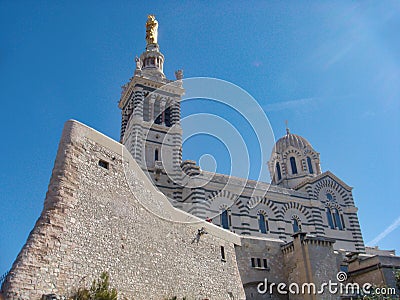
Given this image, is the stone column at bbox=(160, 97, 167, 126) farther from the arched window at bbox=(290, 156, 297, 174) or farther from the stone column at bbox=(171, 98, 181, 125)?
the arched window at bbox=(290, 156, 297, 174)

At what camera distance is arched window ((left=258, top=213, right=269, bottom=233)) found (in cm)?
2811

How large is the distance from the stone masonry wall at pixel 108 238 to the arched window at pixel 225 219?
10.1m

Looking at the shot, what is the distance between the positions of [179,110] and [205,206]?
10087 millimetres

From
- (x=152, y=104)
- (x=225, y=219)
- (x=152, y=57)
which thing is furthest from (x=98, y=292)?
(x=152, y=57)

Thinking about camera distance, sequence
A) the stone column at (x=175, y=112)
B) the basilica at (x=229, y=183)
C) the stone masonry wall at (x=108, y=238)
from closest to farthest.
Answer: the stone masonry wall at (x=108, y=238)
the basilica at (x=229, y=183)
the stone column at (x=175, y=112)

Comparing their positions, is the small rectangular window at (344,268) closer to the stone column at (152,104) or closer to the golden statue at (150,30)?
the stone column at (152,104)

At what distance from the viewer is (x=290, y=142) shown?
36.6 m

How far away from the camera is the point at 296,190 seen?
32438 millimetres

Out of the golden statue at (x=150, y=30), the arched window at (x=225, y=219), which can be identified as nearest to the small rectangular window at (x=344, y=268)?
the arched window at (x=225, y=219)

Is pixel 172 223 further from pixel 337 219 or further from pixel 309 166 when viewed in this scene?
pixel 309 166

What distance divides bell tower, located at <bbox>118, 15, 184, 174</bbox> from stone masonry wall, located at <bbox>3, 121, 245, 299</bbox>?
13.4 m

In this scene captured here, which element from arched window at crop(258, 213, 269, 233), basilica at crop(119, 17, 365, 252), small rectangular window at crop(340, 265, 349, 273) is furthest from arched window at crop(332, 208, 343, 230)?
small rectangular window at crop(340, 265, 349, 273)

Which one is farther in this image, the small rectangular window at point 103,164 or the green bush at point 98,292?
the small rectangular window at point 103,164

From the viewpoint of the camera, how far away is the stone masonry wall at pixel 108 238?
30.7 feet
